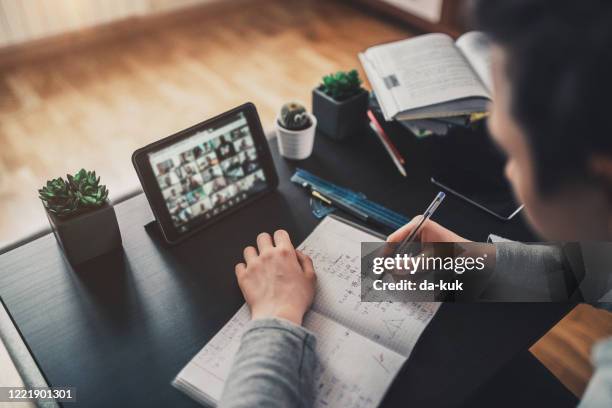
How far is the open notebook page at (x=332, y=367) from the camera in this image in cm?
63

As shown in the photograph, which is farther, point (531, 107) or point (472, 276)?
point (472, 276)

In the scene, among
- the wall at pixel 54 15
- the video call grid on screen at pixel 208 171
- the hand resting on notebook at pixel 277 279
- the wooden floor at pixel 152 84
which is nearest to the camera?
the hand resting on notebook at pixel 277 279

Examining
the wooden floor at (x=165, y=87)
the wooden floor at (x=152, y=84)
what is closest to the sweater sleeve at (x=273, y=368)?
the wooden floor at (x=165, y=87)

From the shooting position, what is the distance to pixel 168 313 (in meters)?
0.74

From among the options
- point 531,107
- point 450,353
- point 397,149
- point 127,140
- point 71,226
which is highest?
point 531,107

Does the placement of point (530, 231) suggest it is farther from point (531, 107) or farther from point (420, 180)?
point (531, 107)

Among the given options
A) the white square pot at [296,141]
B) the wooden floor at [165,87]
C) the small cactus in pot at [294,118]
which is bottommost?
the wooden floor at [165,87]

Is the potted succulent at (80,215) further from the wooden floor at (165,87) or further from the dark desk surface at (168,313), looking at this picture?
the wooden floor at (165,87)

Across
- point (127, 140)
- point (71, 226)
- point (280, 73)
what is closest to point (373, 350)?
point (71, 226)

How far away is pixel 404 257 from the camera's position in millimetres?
794

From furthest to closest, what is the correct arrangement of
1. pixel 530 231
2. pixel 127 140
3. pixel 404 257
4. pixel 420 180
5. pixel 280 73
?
pixel 280 73 → pixel 127 140 → pixel 420 180 → pixel 530 231 → pixel 404 257

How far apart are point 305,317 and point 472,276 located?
293mm

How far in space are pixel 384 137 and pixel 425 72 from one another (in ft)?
0.60

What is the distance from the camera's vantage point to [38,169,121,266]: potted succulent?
75 centimetres
